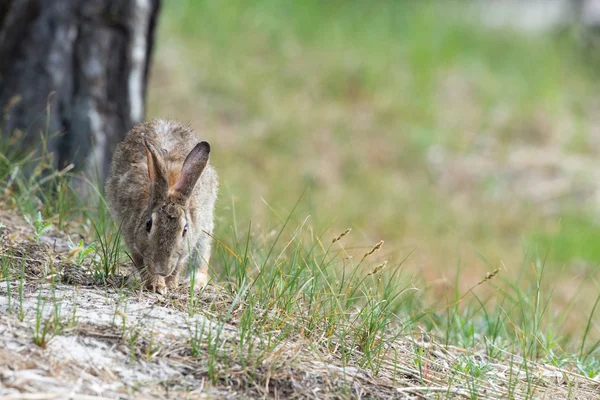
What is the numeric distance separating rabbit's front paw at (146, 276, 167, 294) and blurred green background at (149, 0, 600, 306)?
4552 millimetres

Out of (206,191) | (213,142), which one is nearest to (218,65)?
(213,142)

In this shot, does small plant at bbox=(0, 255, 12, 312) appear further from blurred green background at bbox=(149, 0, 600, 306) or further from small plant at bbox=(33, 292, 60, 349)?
blurred green background at bbox=(149, 0, 600, 306)

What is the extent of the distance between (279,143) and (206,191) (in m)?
5.97

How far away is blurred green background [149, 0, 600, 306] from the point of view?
959 cm

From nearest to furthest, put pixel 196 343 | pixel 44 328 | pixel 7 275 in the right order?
1. pixel 44 328
2. pixel 196 343
3. pixel 7 275

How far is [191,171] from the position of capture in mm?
4309

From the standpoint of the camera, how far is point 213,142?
1040 cm

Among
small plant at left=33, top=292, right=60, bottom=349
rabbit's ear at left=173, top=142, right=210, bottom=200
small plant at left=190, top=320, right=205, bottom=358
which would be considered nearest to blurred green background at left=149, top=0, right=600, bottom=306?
rabbit's ear at left=173, top=142, right=210, bottom=200

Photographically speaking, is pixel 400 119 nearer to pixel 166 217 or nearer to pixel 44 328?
pixel 166 217

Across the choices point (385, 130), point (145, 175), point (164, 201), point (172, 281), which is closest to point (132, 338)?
point (172, 281)

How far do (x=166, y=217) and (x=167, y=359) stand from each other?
1.00m

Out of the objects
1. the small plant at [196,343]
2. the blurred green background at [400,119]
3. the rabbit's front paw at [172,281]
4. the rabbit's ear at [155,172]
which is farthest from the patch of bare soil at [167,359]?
the blurred green background at [400,119]

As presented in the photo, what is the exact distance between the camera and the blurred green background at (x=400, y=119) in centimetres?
959

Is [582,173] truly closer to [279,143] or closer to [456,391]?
[279,143]
